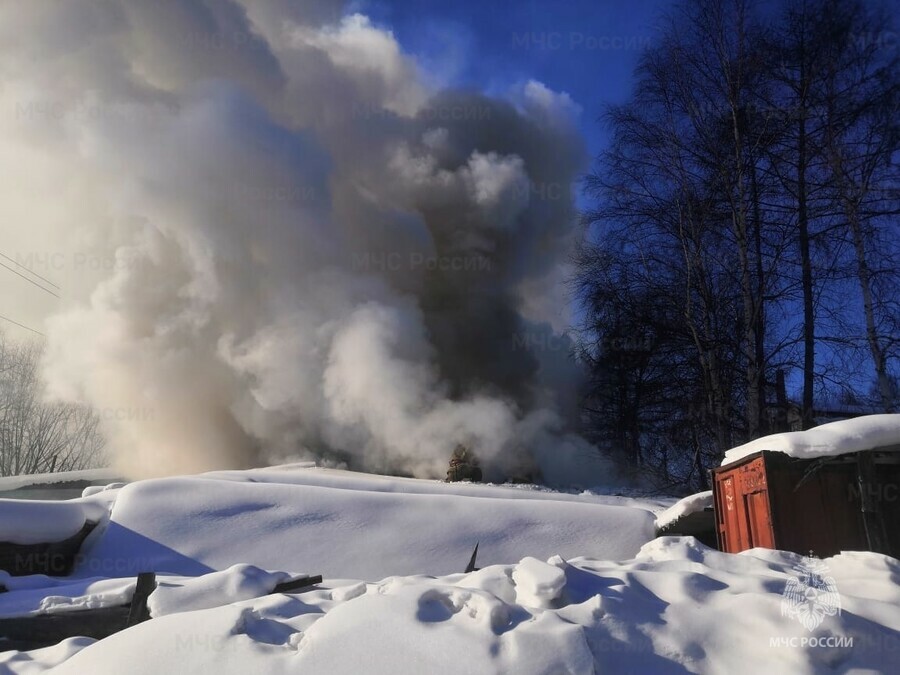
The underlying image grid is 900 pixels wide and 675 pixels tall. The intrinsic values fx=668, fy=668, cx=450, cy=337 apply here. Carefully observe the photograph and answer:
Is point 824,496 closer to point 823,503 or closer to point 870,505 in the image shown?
point 823,503

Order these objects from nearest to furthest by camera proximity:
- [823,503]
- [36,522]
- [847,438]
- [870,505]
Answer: [847,438]
[870,505]
[823,503]
[36,522]

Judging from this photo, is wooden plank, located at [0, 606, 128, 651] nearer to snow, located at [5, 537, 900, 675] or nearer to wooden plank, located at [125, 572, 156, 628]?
wooden plank, located at [125, 572, 156, 628]

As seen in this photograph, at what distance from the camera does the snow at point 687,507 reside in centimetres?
802

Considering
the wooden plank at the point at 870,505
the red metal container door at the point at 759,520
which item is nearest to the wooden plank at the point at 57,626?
the red metal container door at the point at 759,520

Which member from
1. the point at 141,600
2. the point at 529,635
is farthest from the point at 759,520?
the point at 141,600

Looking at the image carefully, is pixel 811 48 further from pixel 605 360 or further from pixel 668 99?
pixel 605 360

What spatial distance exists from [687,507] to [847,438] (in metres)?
3.09

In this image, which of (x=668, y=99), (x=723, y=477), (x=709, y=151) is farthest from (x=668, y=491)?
(x=668, y=99)

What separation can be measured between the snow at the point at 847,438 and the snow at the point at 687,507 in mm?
2484

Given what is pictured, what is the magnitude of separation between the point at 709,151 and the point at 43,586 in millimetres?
12107

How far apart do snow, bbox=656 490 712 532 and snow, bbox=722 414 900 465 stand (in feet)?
8.15

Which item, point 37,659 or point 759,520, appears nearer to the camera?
point 37,659

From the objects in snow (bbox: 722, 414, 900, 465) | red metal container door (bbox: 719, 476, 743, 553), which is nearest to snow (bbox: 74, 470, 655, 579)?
red metal container door (bbox: 719, 476, 743, 553)

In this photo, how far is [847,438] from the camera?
5.27 meters
